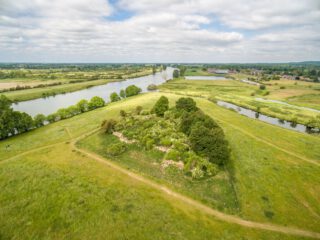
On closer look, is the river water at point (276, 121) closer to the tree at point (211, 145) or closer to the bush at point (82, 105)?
the tree at point (211, 145)

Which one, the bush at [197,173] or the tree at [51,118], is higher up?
the bush at [197,173]

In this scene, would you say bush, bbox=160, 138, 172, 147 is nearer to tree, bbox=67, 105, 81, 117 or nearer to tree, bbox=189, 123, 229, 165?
tree, bbox=189, 123, 229, 165

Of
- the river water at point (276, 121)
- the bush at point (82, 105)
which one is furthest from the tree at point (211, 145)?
the bush at point (82, 105)

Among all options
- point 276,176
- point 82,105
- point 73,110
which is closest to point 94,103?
point 82,105

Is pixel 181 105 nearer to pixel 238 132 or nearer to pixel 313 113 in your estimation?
pixel 238 132

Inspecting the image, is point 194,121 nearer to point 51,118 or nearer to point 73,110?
point 51,118

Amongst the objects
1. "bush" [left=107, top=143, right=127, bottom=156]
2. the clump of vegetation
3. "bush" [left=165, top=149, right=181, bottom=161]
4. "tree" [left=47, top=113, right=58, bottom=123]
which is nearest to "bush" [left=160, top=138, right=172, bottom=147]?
the clump of vegetation

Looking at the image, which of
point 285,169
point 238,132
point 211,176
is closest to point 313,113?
point 238,132
